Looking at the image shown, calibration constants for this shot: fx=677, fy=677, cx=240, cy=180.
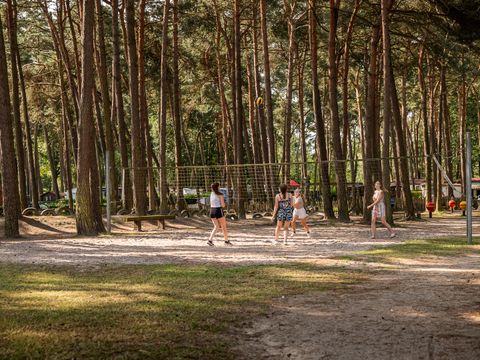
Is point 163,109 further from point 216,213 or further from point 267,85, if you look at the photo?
point 216,213

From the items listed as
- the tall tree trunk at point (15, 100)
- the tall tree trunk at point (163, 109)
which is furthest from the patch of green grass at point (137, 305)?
the tall tree trunk at point (15, 100)

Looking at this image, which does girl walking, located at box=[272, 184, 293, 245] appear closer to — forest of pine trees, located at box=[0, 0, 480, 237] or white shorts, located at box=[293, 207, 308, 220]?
white shorts, located at box=[293, 207, 308, 220]

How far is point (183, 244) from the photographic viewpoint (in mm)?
17188

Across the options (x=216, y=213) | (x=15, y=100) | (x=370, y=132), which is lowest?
(x=216, y=213)

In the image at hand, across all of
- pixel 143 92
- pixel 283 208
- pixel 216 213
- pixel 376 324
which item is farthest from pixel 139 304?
pixel 143 92

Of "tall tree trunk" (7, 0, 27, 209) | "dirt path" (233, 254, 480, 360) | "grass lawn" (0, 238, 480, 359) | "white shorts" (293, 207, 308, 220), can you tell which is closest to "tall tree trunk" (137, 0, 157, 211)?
"tall tree trunk" (7, 0, 27, 209)

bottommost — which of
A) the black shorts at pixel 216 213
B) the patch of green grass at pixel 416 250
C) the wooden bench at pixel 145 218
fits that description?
the patch of green grass at pixel 416 250

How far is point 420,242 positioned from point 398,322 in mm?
9890

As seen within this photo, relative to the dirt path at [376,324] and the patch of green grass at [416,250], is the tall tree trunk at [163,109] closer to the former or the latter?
the patch of green grass at [416,250]

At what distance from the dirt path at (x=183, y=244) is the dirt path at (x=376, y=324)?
4110mm

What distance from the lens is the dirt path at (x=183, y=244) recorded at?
13.7 metres

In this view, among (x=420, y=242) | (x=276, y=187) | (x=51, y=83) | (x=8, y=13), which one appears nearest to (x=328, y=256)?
(x=420, y=242)

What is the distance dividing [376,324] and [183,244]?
10.5 m

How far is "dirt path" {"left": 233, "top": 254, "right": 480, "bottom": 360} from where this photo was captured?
6.09 meters
